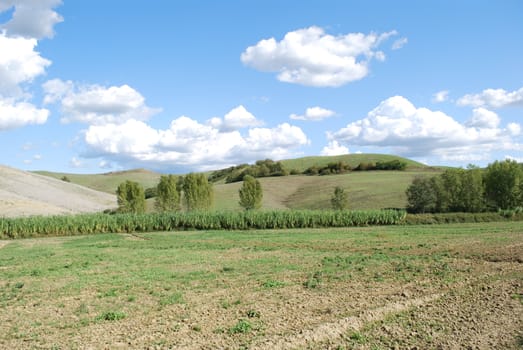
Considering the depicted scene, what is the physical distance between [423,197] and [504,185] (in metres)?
11.1

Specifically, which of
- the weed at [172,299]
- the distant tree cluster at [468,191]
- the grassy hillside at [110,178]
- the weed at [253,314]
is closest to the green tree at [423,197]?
the distant tree cluster at [468,191]

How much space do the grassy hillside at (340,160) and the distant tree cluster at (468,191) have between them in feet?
197

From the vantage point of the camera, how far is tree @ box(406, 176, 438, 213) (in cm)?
6262

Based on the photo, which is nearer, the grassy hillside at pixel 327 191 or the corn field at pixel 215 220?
the corn field at pixel 215 220

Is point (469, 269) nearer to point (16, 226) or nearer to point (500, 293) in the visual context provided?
point (500, 293)

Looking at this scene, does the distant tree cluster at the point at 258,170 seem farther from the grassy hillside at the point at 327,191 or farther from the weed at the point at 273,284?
the weed at the point at 273,284

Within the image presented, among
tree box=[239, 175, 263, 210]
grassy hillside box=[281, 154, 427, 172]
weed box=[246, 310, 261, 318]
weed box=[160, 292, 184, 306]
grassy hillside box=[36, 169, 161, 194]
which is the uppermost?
grassy hillside box=[281, 154, 427, 172]

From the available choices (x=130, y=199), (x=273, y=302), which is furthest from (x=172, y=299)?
(x=130, y=199)

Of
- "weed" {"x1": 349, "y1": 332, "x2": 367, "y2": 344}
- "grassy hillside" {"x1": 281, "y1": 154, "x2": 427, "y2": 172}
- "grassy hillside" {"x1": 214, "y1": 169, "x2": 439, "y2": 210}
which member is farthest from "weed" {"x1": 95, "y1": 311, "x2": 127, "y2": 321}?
"grassy hillside" {"x1": 281, "y1": 154, "x2": 427, "y2": 172}

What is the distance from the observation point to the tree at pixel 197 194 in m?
67.6

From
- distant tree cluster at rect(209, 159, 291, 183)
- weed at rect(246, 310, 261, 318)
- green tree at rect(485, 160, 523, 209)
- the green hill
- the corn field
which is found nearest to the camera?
Answer: weed at rect(246, 310, 261, 318)

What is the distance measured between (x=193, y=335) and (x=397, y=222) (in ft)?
147

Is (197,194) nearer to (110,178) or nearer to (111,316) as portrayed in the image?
(111,316)

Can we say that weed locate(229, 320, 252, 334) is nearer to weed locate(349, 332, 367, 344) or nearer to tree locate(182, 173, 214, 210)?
weed locate(349, 332, 367, 344)
